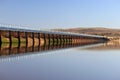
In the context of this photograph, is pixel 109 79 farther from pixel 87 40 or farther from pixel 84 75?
pixel 87 40

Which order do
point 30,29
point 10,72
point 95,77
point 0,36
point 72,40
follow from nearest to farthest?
point 95,77
point 10,72
point 0,36
point 30,29
point 72,40

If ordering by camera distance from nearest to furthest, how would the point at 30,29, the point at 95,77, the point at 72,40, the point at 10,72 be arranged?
the point at 95,77
the point at 10,72
the point at 30,29
the point at 72,40

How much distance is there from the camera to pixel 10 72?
784 inches

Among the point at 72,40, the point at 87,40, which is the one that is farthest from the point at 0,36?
the point at 87,40

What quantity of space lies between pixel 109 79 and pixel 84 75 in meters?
1.71

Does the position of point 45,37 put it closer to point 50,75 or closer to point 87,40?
point 87,40

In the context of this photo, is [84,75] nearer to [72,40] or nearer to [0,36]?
[0,36]

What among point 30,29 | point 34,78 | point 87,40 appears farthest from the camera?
point 87,40

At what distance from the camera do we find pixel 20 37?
63.3 meters

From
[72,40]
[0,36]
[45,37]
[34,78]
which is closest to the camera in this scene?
[34,78]

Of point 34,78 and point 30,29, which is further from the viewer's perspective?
point 30,29

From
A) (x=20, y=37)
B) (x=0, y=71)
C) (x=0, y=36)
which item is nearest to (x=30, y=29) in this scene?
(x=20, y=37)

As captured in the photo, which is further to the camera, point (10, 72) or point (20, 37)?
point (20, 37)

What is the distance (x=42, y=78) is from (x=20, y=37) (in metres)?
46.2
